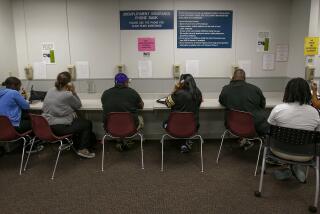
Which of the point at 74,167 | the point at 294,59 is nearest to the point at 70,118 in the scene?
the point at 74,167

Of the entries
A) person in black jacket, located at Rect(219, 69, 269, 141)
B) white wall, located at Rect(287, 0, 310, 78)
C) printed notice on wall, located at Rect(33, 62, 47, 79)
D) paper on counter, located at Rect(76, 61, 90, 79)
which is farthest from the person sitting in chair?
printed notice on wall, located at Rect(33, 62, 47, 79)

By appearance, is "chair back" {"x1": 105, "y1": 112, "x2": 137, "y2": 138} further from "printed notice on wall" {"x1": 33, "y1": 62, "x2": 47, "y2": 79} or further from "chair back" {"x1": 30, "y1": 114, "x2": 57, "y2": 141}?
"printed notice on wall" {"x1": 33, "y1": 62, "x2": 47, "y2": 79}

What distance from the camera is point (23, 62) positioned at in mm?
4270

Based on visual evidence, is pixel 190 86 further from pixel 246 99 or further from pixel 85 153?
pixel 85 153

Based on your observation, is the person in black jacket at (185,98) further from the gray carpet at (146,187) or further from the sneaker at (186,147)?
the gray carpet at (146,187)

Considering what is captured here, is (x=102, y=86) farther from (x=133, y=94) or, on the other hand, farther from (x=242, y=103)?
(x=242, y=103)

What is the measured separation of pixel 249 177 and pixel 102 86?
249 centimetres

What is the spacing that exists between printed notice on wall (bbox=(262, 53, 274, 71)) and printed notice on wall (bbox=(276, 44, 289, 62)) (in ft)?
0.31

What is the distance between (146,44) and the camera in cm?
418

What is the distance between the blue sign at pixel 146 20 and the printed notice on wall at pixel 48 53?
1.10 metres

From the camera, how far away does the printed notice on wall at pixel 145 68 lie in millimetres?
4238

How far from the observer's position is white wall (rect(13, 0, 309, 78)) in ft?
13.4

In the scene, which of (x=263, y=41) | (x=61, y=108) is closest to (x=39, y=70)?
(x=61, y=108)

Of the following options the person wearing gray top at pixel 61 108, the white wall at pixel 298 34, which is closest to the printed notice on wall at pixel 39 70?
the person wearing gray top at pixel 61 108
